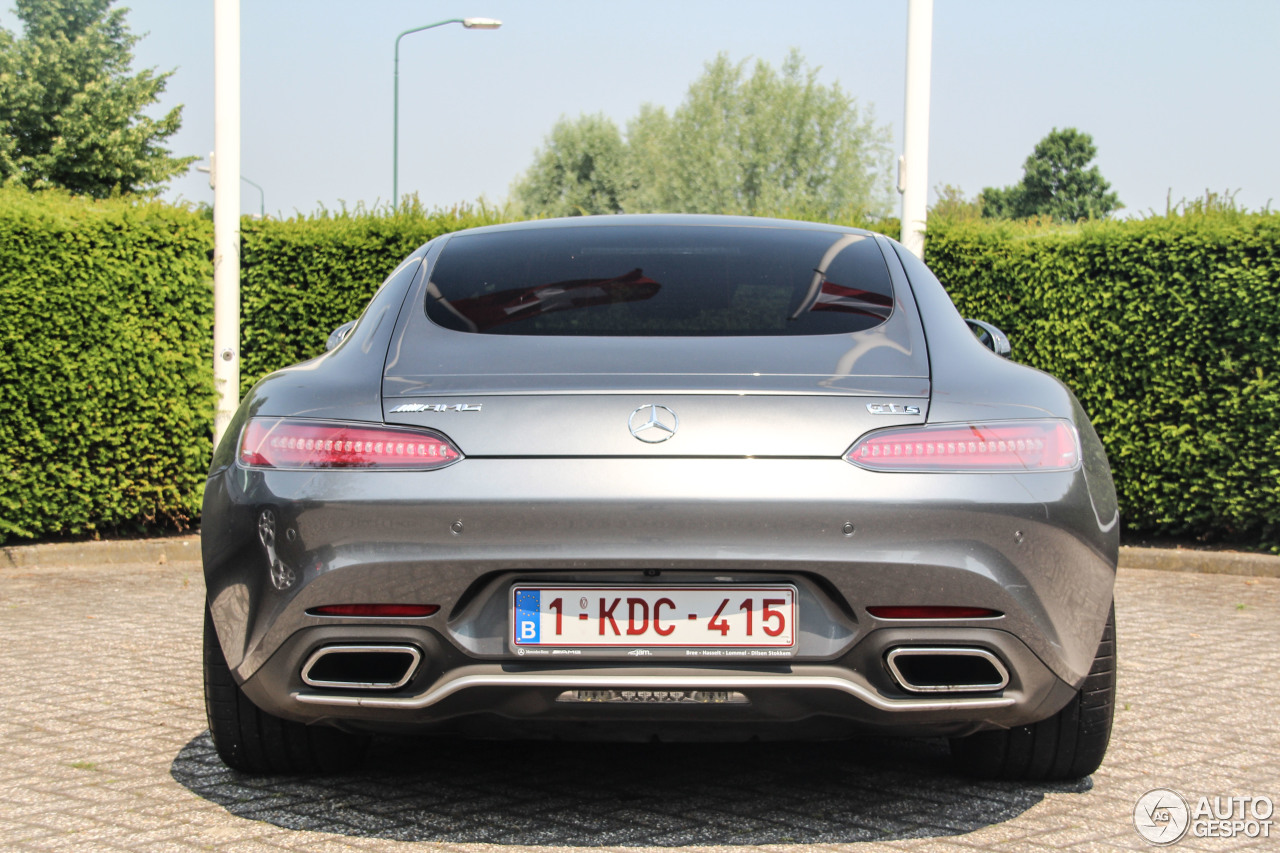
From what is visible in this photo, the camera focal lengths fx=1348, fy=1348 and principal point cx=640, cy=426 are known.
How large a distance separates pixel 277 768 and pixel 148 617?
3346mm

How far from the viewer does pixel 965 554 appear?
2869 mm

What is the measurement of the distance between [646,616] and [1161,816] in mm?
1602

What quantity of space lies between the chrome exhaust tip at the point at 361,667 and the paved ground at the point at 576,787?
0.47m

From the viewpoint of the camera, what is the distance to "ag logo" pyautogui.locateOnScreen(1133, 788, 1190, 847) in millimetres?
A: 3348

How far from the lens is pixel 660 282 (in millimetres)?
3598

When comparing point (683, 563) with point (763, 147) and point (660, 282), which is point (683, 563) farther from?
point (763, 147)

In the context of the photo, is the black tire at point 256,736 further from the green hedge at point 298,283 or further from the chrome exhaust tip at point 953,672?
the green hedge at point 298,283

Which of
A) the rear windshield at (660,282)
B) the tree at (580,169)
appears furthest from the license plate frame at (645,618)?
the tree at (580,169)

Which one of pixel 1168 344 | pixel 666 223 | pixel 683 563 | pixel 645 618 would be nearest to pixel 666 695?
pixel 645 618

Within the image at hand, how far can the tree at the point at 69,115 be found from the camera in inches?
1257

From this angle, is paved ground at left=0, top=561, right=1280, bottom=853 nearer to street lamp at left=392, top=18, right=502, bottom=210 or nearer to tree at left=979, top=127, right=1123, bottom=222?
street lamp at left=392, top=18, right=502, bottom=210

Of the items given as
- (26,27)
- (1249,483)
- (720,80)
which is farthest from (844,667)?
(720,80)

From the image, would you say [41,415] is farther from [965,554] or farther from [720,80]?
[720,80]

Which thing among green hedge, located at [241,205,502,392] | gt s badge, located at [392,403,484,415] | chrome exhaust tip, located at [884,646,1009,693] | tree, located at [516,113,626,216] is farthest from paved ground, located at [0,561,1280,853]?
tree, located at [516,113,626,216]
